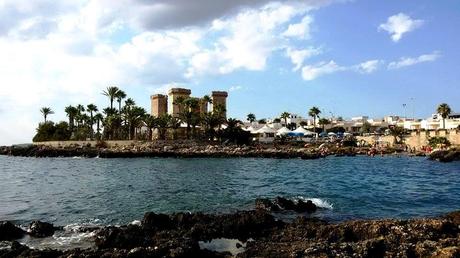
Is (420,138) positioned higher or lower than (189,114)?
lower

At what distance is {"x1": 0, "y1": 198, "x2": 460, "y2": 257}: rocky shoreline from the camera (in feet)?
40.2

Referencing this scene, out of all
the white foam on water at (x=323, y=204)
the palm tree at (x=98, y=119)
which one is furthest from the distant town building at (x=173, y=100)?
the white foam on water at (x=323, y=204)

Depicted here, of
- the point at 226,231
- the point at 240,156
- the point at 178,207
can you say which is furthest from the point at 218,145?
the point at 226,231

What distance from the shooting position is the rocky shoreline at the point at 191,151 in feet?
249

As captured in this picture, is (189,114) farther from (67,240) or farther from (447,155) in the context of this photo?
(67,240)

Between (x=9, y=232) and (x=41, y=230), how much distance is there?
3.60ft

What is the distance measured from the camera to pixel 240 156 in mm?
76250

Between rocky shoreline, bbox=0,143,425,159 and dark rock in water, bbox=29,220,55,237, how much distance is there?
186 feet

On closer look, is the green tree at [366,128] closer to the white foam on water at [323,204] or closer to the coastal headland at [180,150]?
the coastal headland at [180,150]

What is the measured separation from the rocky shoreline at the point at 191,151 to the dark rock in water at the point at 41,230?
5671 cm

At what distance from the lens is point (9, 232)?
55.4 feet

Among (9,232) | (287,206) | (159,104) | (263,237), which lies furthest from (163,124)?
(263,237)

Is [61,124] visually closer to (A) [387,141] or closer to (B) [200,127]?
A: (B) [200,127]

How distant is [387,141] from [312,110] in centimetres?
2889
